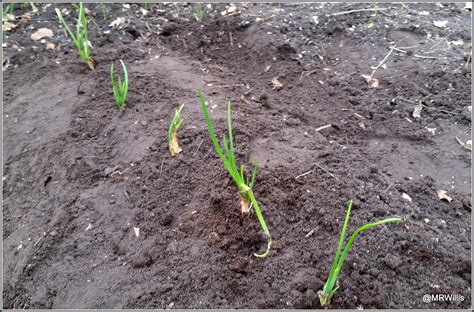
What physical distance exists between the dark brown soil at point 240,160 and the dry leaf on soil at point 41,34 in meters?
0.08

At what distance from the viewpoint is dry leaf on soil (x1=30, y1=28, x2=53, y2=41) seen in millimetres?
2842

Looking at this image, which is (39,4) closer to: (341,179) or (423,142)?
(341,179)

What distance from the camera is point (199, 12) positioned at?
3174 mm

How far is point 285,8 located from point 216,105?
5.01 ft

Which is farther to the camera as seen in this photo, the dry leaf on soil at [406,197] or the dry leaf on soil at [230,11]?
the dry leaf on soil at [230,11]

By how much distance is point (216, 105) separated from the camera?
7.66ft

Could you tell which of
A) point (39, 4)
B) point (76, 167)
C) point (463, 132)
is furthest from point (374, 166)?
point (39, 4)

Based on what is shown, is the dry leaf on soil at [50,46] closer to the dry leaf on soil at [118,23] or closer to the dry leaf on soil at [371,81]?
the dry leaf on soil at [118,23]

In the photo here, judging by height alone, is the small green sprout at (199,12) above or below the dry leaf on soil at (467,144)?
above

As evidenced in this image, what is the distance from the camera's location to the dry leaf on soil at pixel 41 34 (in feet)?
9.32

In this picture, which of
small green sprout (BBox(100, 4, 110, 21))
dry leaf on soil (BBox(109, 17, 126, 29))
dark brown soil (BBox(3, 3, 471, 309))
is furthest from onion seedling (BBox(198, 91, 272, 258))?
small green sprout (BBox(100, 4, 110, 21))

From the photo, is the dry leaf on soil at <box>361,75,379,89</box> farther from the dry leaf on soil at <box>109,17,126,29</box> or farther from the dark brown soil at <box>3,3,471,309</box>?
the dry leaf on soil at <box>109,17,126,29</box>

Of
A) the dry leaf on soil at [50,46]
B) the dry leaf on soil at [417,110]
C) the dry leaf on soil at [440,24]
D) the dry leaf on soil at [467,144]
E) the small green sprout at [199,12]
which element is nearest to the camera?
the dry leaf on soil at [467,144]

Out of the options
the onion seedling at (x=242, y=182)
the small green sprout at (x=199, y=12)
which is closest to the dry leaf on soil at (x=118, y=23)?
the small green sprout at (x=199, y=12)
